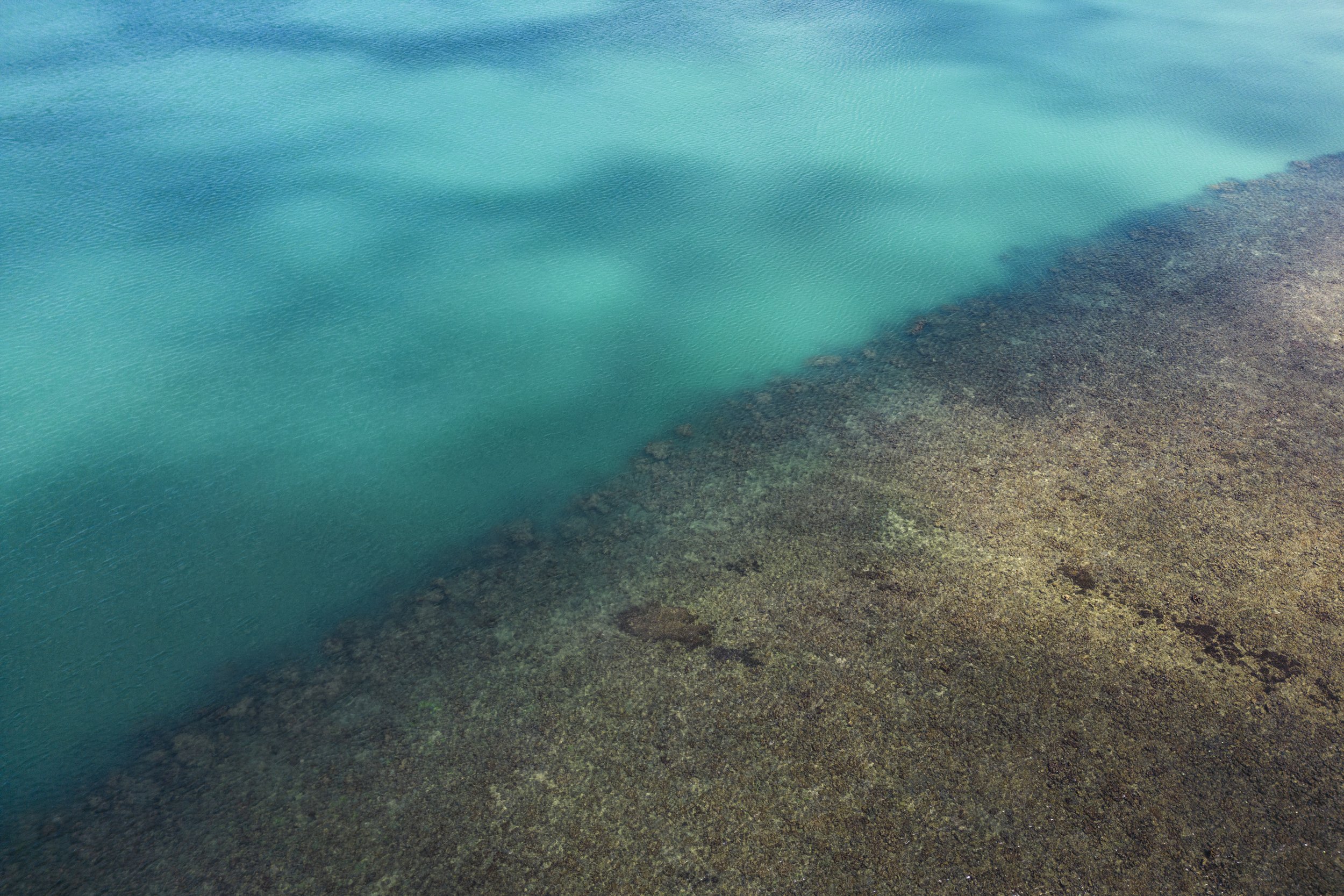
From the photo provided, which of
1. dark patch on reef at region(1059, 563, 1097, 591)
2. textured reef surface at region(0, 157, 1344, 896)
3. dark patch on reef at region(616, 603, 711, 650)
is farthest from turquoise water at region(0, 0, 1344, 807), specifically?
dark patch on reef at region(1059, 563, 1097, 591)

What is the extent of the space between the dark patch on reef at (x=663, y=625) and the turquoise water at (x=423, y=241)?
143cm

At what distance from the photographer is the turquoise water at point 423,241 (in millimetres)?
6141

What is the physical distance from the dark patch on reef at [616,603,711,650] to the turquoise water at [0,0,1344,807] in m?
1.43

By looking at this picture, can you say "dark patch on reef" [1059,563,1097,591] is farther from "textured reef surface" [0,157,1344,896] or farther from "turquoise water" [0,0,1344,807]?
"turquoise water" [0,0,1344,807]

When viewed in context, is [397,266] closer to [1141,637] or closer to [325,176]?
[325,176]

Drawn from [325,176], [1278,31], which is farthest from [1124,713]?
[1278,31]

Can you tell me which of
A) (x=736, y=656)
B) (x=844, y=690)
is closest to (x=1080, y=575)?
(x=844, y=690)

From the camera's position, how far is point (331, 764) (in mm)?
4785

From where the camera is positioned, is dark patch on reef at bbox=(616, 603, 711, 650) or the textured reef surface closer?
the textured reef surface

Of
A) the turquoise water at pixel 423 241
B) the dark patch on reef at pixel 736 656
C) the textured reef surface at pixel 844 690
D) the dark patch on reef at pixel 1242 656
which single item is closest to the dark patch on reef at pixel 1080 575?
the textured reef surface at pixel 844 690

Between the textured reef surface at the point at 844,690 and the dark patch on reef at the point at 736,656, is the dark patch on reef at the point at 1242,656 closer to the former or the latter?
the textured reef surface at the point at 844,690

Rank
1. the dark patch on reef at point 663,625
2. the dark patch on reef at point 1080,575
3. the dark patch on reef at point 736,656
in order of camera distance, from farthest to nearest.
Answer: the dark patch on reef at point 1080,575 → the dark patch on reef at point 663,625 → the dark patch on reef at point 736,656

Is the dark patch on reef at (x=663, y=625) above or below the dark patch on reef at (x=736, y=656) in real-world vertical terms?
above

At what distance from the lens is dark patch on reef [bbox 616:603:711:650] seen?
5.45 meters
